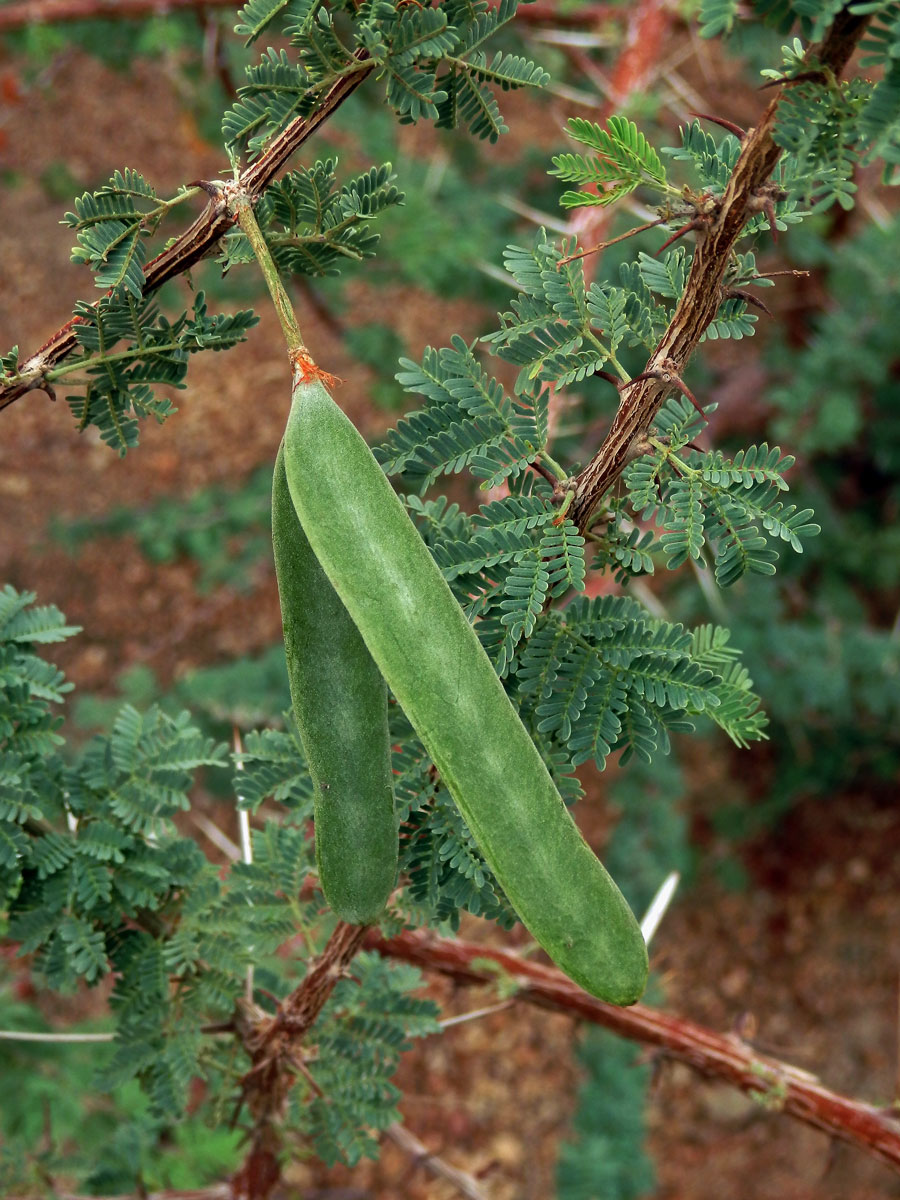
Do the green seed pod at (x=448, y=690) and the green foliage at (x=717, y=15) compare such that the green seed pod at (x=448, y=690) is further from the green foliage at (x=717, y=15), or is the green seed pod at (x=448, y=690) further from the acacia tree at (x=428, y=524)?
the green foliage at (x=717, y=15)

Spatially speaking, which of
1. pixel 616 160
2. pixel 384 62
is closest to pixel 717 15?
pixel 616 160

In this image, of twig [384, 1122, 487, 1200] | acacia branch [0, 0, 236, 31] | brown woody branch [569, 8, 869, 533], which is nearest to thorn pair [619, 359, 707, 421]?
brown woody branch [569, 8, 869, 533]

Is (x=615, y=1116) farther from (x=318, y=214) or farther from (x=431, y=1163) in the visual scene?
(x=318, y=214)

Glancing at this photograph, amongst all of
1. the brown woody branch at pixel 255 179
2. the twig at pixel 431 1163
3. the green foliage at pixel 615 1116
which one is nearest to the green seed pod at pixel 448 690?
the brown woody branch at pixel 255 179

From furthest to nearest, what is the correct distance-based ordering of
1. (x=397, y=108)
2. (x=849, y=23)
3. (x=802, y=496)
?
(x=802, y=496) < (x=397, y=108) < (x=849, y=23)

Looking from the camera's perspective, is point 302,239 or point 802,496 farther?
point 802,496

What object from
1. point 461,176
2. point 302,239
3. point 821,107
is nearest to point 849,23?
point 821,107

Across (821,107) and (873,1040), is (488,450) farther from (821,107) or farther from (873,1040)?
(873,1040)

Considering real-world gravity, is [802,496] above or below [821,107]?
below

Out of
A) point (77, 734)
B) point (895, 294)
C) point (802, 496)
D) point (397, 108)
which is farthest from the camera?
point (77, 734)
